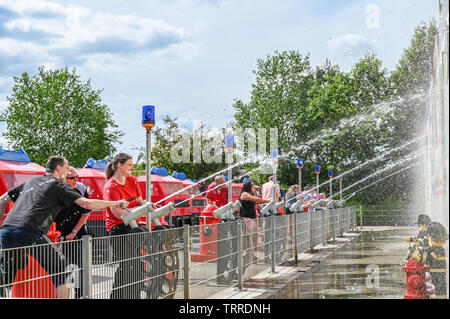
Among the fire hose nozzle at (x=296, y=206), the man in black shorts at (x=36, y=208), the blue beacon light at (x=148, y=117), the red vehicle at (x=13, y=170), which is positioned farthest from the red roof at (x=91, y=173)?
the man in black shorts at (x=36, y=208)

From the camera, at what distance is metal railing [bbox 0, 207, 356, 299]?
4516mm

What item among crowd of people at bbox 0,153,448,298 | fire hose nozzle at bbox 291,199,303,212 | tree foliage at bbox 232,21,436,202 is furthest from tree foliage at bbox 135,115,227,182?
crowd of people at bbox 0,153,448,298

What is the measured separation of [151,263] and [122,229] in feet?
2.82

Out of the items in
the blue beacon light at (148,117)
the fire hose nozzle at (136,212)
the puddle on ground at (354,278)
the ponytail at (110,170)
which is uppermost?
the blue beacon light at (148,117)

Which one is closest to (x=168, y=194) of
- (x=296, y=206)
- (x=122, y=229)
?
(x=296, y=206)

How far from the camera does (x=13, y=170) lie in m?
13.8

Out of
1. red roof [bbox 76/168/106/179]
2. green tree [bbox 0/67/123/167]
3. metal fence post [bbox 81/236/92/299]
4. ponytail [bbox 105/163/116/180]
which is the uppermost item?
green tree [bbox 0/67/123/167]

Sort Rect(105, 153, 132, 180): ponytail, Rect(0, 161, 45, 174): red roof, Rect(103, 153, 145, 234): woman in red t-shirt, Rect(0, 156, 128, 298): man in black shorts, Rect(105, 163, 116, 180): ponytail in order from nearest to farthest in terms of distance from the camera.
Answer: Rect(0, 156, 128, 298): man in black shorts, Rect(103, 153, 145, 234): woman in red t-shirt, Rect(105, 153, 132, 180): ponytail, Rect(105, 163, 116, 180): ponytail, Rect(0, 161, 45, 174): red roof

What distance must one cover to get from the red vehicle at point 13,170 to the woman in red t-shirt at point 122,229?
7.05 meters

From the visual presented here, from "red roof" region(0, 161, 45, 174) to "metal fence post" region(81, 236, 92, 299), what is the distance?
9506 mm

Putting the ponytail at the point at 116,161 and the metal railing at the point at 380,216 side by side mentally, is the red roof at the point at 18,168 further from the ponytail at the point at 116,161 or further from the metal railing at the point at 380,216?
the metal railing at the point at 380,216

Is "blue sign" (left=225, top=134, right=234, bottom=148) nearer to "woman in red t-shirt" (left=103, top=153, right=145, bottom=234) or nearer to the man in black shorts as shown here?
"woman in red t-shirt" (left=103, top=153, right=145, bottom=234)

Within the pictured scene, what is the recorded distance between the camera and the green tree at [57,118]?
36.1 m

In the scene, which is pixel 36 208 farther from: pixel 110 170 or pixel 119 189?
pixel 110 170
